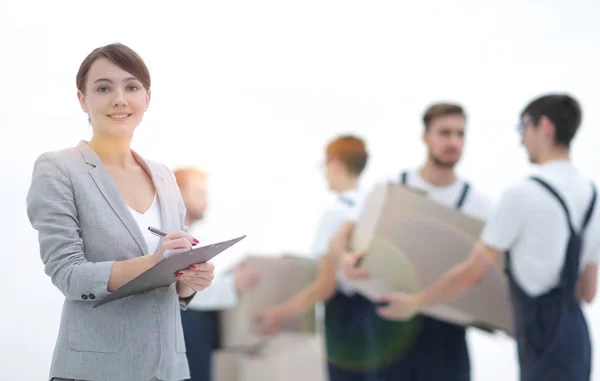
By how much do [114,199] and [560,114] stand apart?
1713 mm

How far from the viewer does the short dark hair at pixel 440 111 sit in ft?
9.52

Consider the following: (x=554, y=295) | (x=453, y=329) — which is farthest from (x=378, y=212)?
(x=554, y=295)

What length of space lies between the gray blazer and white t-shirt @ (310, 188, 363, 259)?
6.93 feet

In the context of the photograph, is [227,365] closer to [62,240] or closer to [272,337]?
[272,337]

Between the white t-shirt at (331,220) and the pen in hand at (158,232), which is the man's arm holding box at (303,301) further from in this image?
the pen in hand at (158,232)

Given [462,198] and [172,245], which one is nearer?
[172,245]

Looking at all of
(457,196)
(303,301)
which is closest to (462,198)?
(457,196)

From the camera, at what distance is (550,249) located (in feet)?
7.38

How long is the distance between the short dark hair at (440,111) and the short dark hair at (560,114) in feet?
1.59

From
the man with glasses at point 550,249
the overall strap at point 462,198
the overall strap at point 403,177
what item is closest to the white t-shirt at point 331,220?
the overall strap at point 403,177

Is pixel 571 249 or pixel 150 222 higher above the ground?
pixel 150 222

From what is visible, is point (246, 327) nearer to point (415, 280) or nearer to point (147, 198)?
point (415, 280)

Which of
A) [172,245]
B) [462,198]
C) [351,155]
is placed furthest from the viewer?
Answer: [351,155]

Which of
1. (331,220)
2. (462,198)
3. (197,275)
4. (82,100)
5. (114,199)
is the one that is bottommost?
(331,220)
